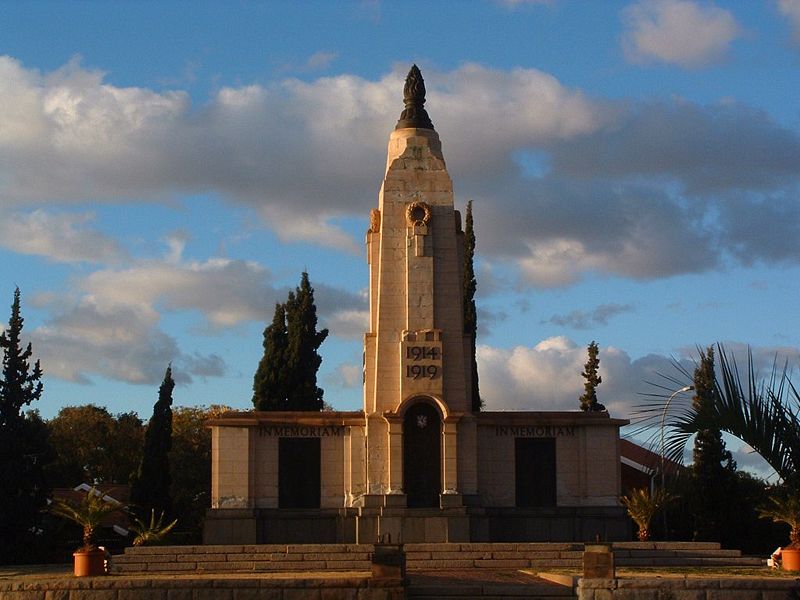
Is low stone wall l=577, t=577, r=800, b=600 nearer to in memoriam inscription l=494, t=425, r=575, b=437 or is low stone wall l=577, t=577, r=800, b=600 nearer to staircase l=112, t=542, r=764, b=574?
staircase l=112, t=542, r=764, b=574

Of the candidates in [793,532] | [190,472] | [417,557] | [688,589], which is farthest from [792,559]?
[190,472]

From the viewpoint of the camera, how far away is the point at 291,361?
4922cm

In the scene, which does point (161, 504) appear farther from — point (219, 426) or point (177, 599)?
point (177, 599)

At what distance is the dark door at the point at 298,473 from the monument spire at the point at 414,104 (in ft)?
30.2

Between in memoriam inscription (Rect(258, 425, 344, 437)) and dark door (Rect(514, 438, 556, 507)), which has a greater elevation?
in memoriam inscription (Rect(258, 425, 344, 437))

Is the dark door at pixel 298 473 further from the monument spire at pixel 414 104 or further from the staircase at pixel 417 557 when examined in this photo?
the monument spire at pixel 414 104

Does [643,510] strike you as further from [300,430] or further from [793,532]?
[300,430]

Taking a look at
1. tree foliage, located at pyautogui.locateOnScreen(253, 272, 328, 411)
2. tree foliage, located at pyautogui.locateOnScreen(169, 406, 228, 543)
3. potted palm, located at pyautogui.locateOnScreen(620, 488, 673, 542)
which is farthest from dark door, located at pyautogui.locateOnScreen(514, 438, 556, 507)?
tree foliage, located at pyautogui.locateOnScreen(169, 406, 228, 543)

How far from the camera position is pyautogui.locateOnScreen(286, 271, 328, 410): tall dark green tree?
48.8m

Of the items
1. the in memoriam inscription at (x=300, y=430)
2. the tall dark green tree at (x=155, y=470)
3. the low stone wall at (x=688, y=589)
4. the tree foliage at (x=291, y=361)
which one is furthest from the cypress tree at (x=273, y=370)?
the low stone wall at (x=688, y=589)

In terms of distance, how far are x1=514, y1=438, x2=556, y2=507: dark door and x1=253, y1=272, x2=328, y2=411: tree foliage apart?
16.8m

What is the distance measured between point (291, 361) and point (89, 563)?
24207 millimetres

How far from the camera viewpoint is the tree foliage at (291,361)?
48575mm

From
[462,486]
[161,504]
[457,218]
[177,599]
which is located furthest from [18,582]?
[161,504]
